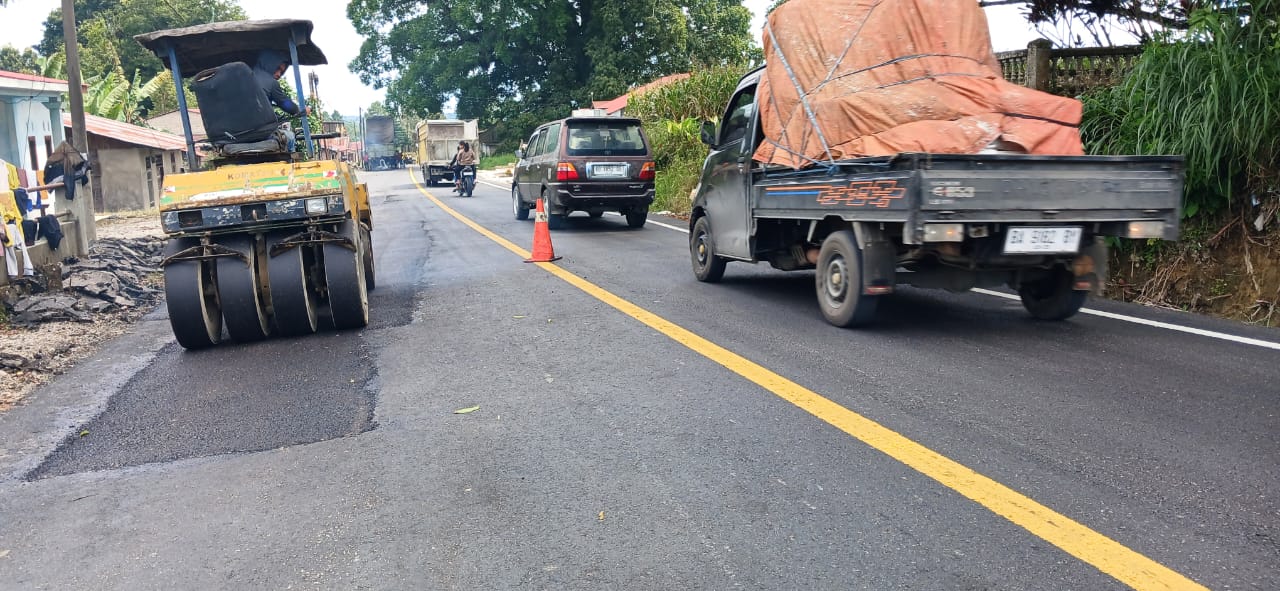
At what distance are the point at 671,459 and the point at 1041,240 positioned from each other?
329cm

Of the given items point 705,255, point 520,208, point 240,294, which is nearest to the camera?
point 240,294

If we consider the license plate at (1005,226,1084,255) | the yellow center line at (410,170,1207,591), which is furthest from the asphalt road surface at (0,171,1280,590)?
the license plate at (1005,226,1084,255)

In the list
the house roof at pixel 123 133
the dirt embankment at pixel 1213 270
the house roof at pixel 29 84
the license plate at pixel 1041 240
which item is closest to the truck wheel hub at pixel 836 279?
the license plate at pixel 1041 240

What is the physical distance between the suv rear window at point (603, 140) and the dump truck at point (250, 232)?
7.51 m

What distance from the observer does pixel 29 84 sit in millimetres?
19406

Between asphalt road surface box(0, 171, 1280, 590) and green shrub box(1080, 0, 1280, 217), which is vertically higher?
green shrub box(1080, 0, 1280, 217)

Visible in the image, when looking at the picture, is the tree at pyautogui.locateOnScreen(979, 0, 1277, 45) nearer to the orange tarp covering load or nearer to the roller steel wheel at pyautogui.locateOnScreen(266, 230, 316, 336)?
the orange tarp covering load

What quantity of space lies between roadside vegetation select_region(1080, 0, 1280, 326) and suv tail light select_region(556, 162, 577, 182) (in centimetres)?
852

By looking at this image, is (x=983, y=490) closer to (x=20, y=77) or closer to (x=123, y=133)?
(x=20, y=77)

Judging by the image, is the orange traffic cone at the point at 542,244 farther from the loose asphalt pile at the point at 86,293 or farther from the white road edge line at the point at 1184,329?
the white road edge line at the point at 1184,329

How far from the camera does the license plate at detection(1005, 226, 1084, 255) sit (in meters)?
5.98

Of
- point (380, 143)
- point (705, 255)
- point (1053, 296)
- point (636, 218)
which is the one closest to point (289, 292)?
point (705, 255)

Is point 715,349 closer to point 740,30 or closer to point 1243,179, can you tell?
point 1243,179

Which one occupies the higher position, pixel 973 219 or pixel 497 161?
pixel 497 161
